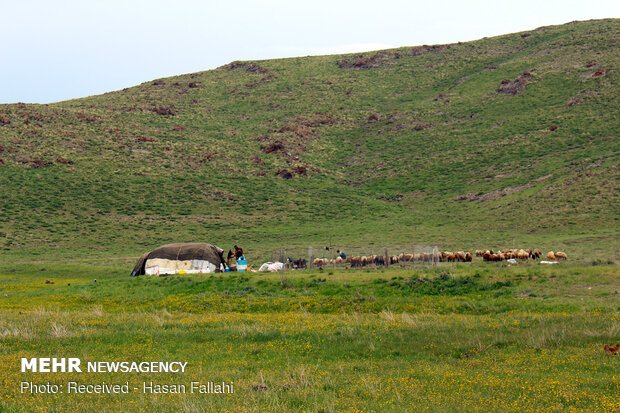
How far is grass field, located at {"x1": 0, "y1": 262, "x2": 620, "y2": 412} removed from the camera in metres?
11.5

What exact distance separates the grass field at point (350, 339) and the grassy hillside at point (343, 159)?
17.2m

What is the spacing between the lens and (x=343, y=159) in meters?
103

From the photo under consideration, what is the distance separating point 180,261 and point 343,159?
67.1m

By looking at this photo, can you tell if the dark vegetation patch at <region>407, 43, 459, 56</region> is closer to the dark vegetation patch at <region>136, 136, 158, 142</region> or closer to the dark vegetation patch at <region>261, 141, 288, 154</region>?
the dark vegetation patch at <region>261, 141, 288, 154</region>

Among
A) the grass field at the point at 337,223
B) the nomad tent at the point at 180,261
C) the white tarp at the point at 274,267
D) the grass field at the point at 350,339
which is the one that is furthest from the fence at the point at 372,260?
the nomad tent at the point at 180,261

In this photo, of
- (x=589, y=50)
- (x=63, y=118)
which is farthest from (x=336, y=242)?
(x=589, y=50)

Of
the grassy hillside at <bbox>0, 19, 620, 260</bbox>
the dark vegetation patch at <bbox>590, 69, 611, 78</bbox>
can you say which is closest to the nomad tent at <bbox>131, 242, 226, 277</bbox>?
the grassy hillside at <bbox>0, 19, 620, 260</bbox>

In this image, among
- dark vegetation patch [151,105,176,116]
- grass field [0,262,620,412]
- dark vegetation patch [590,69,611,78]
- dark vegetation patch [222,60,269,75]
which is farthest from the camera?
dark vegetation patch [222,60,269,75]

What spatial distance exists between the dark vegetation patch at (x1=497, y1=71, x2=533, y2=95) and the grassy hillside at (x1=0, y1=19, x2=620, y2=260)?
55 centimetres

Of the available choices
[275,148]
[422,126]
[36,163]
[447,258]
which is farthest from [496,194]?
[36,163]

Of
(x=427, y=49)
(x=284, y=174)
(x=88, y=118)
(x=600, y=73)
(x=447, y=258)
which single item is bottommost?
(x=447, y=258)

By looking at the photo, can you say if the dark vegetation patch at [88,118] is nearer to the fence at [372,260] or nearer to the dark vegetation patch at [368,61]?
the dark vegetation patch at [368,61]

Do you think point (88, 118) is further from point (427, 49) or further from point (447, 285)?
point (427, 49)

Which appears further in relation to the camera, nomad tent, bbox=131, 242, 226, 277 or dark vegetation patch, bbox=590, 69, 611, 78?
dark vegetation patch, bbox=590, 69, 611, 78
